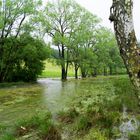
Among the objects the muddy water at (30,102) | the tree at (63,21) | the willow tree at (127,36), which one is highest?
the tree at (63,21)

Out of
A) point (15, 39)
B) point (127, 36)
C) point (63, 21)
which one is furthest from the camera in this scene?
point (63, 21)

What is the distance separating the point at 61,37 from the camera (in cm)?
5053

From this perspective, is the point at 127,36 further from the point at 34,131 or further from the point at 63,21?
the point at 63,21

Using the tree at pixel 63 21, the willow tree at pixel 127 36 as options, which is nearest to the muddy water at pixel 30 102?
the willow tree at pixel 127 36

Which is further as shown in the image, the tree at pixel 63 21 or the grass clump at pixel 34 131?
the tree at pixel 63 21

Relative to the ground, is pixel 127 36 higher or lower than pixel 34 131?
higher

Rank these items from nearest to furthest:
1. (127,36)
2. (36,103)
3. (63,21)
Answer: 1. (127,36)
2. (36,103)
3. (63,21)

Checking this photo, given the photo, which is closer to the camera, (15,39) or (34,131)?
(34,131)

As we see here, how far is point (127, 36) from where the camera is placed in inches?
161

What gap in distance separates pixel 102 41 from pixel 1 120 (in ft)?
184

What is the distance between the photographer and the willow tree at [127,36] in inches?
161

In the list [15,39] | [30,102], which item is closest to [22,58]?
[15,39]

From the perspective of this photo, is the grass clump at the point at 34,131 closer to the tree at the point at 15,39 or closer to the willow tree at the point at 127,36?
the willow tree at the point at 127,36

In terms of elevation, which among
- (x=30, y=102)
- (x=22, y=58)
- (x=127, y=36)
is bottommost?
(x=30, y=102)
